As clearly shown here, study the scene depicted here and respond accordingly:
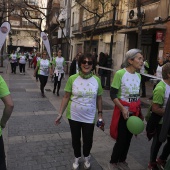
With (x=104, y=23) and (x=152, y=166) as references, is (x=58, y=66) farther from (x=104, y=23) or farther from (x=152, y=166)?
(x=104, y=23)

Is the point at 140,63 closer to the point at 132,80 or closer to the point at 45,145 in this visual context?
the point at 132,80

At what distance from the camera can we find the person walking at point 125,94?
11.4 ft

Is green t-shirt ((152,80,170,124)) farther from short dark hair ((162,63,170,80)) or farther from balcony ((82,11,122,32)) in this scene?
balcony ((82,11,122,32))

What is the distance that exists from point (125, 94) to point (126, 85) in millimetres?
124

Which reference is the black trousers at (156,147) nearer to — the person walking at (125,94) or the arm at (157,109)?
the arm at (157,109)

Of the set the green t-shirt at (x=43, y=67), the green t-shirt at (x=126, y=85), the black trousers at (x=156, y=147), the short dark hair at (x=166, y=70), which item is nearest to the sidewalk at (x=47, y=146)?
the black trousers at (x=156, y=147)

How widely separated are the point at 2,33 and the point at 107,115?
681cm

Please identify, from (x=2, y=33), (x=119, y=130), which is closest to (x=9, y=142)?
(x=119, y=130)

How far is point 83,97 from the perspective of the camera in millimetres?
3602

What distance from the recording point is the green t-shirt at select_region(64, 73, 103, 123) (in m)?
3.59

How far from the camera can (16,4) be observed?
20.0 m

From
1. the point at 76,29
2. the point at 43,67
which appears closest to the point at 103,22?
the point at 76,29

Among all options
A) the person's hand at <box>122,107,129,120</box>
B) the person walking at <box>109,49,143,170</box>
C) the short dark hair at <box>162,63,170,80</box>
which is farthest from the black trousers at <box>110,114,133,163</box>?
the short dark hair at <box>162,63,170,80</box>

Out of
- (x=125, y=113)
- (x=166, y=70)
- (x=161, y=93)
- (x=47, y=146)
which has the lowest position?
(x=47, y=146)
